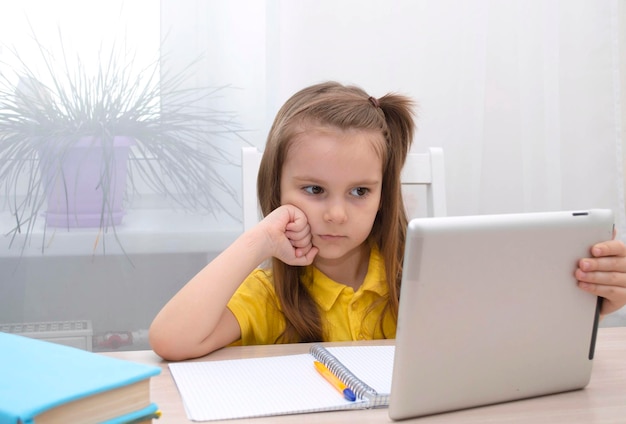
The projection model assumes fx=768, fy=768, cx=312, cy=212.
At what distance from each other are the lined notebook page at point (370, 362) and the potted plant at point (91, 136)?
80 centimetres

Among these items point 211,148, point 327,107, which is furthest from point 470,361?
point 211,148

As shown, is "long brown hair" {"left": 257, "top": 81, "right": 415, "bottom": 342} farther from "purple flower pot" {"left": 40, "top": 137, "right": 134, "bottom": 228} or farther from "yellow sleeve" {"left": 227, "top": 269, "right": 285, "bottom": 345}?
"purple flower pot" {"left": 40, "top": 137, "right": 134, "bottom": 228}

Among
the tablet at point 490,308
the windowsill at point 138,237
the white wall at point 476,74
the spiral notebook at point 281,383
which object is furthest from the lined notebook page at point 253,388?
the white wall at point 476,74

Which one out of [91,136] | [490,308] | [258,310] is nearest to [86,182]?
[91,136]

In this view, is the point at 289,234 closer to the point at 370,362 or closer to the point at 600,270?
the point at 370,362

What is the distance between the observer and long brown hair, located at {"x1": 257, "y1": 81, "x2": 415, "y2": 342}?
118cm

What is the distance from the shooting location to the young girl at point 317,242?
1066mm

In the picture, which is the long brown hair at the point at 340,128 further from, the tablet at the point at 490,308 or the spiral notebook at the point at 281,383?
the tablet at the point at 490,308

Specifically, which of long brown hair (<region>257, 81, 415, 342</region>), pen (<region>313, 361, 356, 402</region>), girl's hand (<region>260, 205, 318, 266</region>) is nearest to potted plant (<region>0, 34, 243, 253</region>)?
long brown hair (<region>257, 81, 415, 342</region>)

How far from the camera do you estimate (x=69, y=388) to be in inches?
21.5

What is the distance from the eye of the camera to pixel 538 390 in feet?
Answer: 2.56

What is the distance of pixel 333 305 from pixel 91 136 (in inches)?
27.6

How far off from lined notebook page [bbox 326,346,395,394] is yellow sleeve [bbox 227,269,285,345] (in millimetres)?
202

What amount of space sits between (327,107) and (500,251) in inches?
21.6
